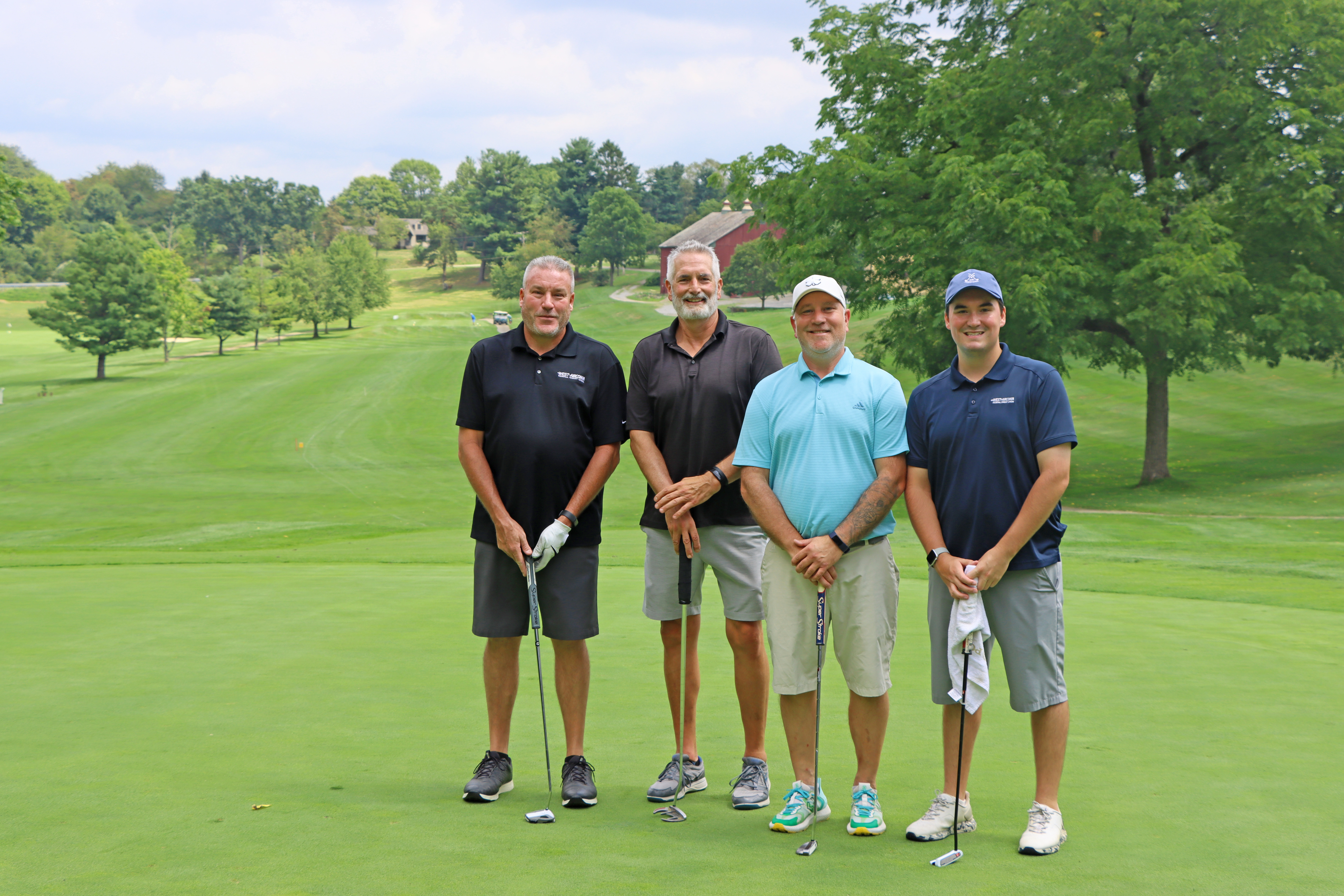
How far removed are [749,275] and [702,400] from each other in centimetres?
6903

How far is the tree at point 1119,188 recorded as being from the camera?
61.5 feet

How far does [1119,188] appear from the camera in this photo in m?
20.1

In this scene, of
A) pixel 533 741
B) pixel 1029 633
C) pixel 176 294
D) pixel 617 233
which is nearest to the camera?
pixel 1029 633

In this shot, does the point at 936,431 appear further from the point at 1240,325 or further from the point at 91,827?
the point at 1240,325

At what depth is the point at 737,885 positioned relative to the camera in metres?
3.05

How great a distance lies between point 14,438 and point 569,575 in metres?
34.2

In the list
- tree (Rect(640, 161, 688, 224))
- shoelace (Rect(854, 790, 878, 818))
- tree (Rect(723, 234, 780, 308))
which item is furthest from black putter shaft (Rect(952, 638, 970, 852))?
tree (Rect(640, 161, 688, 224))

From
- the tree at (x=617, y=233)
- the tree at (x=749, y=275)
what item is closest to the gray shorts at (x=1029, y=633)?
the tree at (x=749, y=275)

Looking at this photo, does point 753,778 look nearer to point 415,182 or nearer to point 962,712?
point 962,712

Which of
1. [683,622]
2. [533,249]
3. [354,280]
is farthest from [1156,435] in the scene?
[533,249]

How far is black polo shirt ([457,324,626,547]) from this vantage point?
14.3 feet

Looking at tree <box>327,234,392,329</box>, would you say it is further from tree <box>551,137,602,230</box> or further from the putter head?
the putter head

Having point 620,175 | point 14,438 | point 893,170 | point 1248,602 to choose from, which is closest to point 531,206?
point 620,175

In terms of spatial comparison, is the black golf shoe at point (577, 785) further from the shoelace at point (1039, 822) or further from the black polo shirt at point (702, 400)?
the shoelace at point (1039, 822)
